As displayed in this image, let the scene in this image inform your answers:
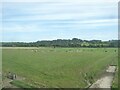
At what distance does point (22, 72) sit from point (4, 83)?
5.15 ft

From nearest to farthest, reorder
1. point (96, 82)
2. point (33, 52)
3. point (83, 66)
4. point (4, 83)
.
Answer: point (4, 83) < point (96, 82) < point (83, 66) < point (33, 52)

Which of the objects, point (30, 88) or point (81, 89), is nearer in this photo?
point (30, 88)

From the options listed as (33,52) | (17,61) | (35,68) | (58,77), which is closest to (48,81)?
(58,77)

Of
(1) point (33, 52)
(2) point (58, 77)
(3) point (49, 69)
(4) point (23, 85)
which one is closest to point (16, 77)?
(4) point (23, 85)

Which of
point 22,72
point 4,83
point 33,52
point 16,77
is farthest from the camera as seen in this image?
point 33,52

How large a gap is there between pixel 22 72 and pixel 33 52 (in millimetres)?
4090

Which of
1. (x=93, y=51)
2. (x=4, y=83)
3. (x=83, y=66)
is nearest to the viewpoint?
(x=4, y=83)

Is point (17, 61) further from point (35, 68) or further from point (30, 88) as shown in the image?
point (30, 88)

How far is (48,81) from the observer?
7285 mm

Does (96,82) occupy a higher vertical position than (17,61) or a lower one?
lower

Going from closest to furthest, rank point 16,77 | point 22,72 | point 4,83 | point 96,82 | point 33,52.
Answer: point 4,83 < point 16,77 < point 22,72 < point 96,82 < point 33,52

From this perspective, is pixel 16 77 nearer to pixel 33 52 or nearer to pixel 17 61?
pixel 17 61

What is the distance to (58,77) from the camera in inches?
310

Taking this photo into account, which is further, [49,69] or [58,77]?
[49,69]
